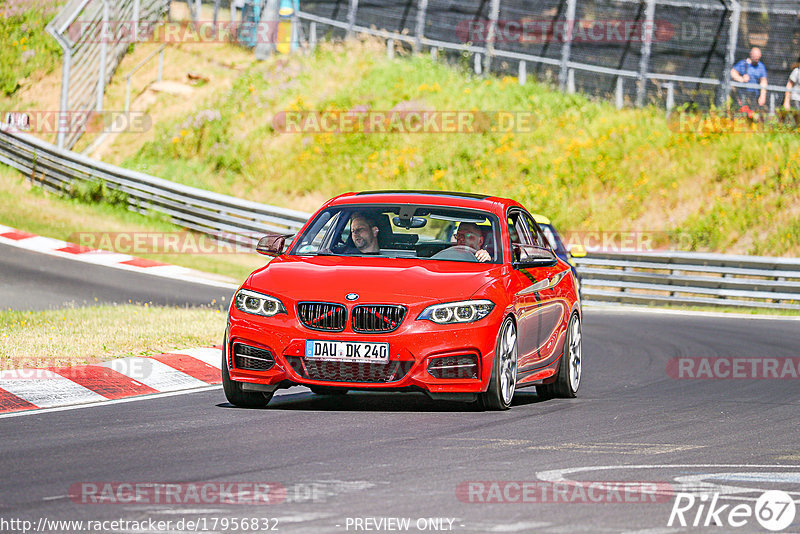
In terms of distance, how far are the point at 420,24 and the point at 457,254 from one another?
25942 mm

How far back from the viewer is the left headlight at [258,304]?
922cm

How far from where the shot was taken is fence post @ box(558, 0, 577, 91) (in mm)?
31266

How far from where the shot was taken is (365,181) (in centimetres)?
3372

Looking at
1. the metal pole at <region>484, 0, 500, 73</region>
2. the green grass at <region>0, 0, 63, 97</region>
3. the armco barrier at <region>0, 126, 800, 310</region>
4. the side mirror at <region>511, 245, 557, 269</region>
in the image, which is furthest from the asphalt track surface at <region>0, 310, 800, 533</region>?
the green grass at <region>0, 0, 63, 97</region>

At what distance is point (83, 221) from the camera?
28.1 metres

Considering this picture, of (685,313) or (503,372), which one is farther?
(685,313)

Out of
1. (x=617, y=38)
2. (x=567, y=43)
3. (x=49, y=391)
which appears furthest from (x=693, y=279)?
(x=49, y=391)

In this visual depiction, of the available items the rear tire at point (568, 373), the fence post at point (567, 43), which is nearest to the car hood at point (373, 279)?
the rear tire at point (568, 373)

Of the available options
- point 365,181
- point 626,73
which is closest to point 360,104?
point 365,181

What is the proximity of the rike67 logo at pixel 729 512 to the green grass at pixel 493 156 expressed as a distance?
22098 mm

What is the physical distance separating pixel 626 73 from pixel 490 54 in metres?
4.56

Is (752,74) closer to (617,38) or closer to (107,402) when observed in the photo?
(617,38)

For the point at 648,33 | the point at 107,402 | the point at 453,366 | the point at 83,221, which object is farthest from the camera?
the point at 648,33

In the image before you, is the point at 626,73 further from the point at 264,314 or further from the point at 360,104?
the point at 264,314
